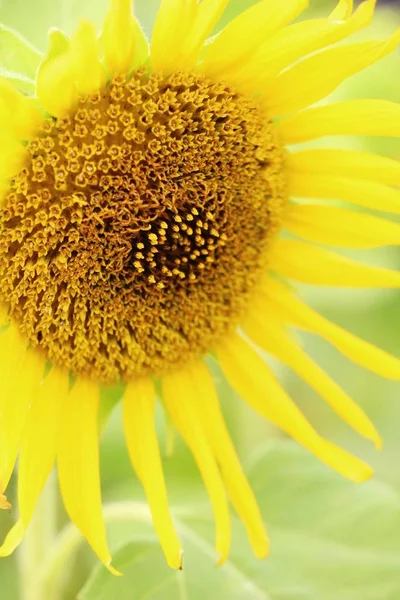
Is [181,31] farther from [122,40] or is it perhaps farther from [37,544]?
[37,544]

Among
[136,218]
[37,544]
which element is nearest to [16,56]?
[136,218]

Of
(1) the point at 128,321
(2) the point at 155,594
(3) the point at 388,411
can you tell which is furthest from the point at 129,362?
(3) the point at 388,411

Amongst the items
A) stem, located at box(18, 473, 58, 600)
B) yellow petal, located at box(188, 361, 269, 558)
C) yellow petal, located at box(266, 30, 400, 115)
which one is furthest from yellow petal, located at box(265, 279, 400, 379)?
stem, located at box(18, 473, 58, 600)

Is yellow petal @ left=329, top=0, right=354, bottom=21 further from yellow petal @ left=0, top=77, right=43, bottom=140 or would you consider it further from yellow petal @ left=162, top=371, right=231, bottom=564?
yellow petal @ left=162, top=371, right=231, bottom=564

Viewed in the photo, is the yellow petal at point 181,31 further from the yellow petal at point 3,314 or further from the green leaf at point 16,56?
the yellow petal at point 3,314

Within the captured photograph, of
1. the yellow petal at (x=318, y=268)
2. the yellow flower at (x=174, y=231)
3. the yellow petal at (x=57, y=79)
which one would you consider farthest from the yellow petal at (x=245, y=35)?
the yellow petal at (x=318, y=268)

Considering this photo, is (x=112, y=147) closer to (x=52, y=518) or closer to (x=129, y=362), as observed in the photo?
(x=129, y=362)

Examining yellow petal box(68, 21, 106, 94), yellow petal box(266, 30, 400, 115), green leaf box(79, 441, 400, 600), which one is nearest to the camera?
yellow petal box(68, 21, 106, 94)
